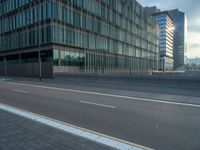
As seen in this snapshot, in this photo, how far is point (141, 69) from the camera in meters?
70.4

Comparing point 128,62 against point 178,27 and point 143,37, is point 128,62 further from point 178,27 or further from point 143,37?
point 178,27

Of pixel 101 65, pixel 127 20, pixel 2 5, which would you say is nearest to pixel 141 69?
pixel 127 20

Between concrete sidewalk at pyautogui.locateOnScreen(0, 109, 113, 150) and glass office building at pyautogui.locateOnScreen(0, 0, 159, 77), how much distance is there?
94.6 feet

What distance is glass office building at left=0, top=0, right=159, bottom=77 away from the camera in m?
37.1

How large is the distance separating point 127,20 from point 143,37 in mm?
14095

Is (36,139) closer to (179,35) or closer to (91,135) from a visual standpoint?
(91,135)

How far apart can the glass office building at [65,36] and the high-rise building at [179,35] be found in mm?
115209

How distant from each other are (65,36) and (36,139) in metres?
34.8

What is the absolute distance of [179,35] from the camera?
168m

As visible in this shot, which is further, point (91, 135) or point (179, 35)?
point (179, 35)

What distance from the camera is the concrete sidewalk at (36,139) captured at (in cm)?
463

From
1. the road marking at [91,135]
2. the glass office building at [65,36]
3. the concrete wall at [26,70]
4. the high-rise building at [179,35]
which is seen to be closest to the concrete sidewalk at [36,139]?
the road marking at [91,135]

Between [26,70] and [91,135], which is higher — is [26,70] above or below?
above

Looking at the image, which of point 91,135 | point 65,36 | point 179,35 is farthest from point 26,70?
point 179,35
